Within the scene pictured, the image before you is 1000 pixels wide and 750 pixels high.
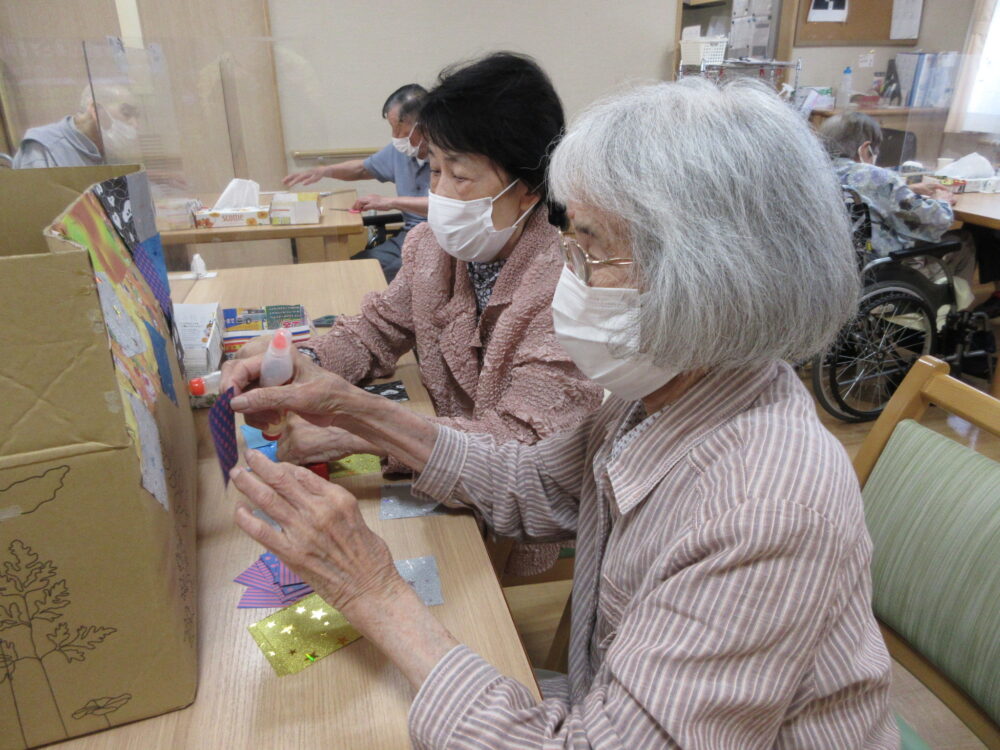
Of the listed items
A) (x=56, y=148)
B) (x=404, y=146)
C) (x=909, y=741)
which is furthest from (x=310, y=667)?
(x=404, y=146)

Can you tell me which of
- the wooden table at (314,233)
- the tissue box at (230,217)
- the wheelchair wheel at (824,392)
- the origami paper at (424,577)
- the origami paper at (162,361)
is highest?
the origami paper at (162,361)

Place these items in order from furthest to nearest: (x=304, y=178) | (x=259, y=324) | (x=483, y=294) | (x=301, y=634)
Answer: (x=304, y=178), (x=259, y=324), (x=483, y=294), (x=301, y=634)

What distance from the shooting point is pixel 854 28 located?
478 cm

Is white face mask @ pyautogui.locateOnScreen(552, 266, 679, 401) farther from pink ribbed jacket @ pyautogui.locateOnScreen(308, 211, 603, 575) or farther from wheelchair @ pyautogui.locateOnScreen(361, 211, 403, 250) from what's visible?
wheelchair @ pyautogui.locateOnScreen(361, 211, 403, 250)

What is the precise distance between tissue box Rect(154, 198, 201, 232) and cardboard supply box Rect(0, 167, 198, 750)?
1707 mm

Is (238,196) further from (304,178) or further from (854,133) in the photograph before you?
(854,133)

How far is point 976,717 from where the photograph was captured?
89 cm

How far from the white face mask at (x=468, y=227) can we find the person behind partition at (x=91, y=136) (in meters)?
1.35

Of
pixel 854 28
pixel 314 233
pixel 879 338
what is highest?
pixel 854 28

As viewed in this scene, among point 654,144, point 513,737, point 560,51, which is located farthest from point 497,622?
point 560,51

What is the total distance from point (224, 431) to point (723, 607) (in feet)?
2.05

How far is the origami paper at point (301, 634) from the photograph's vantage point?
0.76m

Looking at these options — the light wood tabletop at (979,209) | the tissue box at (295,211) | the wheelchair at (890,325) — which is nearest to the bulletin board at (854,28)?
the light wood tabletop at (979,209)

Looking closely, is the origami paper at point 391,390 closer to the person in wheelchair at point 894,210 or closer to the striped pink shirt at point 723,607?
the striped pink shirt at point 723,607
